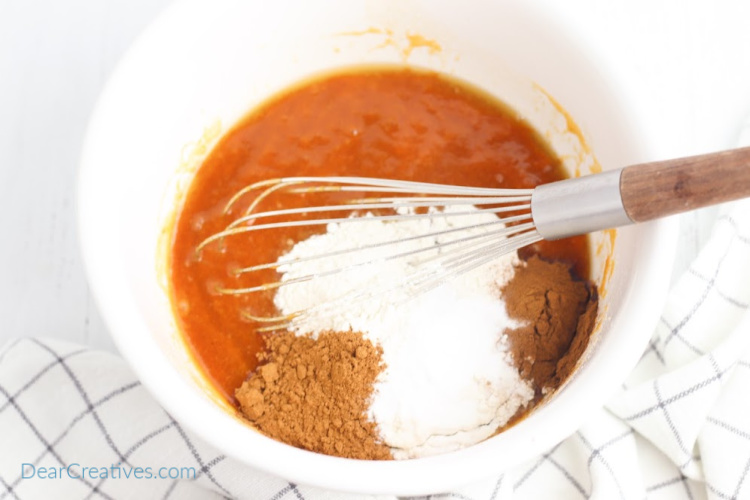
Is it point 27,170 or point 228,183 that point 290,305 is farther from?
point 27,170

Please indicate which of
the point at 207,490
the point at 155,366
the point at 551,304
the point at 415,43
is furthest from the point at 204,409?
the point at 415,43

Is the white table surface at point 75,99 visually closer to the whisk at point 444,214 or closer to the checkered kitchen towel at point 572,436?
the checkered kitchen towel at point 572,436

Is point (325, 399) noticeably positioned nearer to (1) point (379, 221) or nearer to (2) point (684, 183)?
(1) point (379, 221)

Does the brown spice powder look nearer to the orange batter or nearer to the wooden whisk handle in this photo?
the orange batter

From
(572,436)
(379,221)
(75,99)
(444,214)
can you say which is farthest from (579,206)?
(75,99)

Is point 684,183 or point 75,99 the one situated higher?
point 75,99

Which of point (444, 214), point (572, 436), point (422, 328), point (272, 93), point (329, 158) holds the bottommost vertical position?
point (572, 436)

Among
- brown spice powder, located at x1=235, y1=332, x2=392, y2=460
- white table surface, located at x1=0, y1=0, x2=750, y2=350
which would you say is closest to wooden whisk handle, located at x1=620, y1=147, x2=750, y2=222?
brown spice powder, located at x1=235, y1=332, x2=392, y2=460
